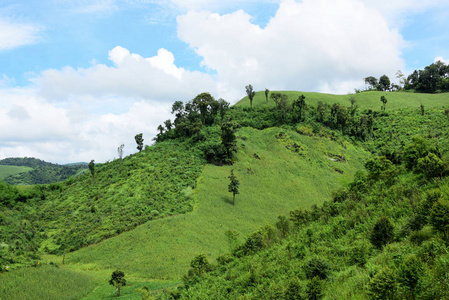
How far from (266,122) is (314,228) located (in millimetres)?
89204

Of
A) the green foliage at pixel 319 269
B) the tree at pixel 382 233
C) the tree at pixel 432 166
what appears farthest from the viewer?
the tree at pixel 432 166

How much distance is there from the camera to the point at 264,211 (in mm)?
60688

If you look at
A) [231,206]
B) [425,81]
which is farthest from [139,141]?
[425,81]

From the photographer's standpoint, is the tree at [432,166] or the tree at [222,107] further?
the tree at [222,107]

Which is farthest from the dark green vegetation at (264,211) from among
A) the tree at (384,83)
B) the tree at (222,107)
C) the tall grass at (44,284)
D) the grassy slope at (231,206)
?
the tree at (384,83)

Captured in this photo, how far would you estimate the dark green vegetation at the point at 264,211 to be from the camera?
55.4 ft

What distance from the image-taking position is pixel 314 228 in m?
29.2

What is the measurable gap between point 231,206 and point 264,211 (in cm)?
816

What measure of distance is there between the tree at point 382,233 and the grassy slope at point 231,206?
93.7 feet

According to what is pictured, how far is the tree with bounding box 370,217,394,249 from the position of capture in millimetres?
17969

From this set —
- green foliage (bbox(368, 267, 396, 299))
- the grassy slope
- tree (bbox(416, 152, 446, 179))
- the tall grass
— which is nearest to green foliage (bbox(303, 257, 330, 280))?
green foliage (bbox(368, 267, 396, 299))

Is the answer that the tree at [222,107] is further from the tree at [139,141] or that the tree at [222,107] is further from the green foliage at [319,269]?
the green foliage at [319,269]

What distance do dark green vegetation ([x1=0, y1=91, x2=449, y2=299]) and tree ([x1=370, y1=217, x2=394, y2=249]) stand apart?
73 mm

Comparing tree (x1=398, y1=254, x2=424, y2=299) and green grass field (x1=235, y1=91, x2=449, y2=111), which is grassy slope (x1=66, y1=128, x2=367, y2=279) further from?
green grass field (x1=235, y1=91, x2=449, y2=111)
